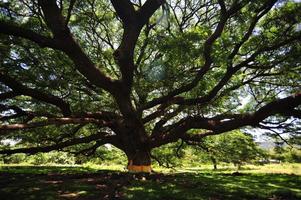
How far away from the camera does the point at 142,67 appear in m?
14.2

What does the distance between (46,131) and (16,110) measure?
5118 millimetres

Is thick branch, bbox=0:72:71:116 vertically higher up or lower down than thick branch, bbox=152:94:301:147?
higher up

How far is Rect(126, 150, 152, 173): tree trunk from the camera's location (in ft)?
37.2

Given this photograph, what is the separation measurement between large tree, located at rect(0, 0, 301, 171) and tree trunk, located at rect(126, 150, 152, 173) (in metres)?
0.04

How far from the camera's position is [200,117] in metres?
10.3

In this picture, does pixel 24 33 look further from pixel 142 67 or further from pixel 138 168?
pixel 142 67

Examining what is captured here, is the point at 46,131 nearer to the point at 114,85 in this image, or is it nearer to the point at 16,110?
the point at 16,110

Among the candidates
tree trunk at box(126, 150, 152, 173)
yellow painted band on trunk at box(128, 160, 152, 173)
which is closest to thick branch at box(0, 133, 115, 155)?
tree trunk at box(126, 150, 152, 173)

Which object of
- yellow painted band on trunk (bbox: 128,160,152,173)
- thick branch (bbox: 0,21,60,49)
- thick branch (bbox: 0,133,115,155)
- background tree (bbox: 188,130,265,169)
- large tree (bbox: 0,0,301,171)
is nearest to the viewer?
thick branch (bbox: 0,21,60,49)

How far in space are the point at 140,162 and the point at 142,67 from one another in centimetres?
502

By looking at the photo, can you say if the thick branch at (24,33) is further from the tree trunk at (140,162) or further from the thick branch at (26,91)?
the tree trunk at (140,162)

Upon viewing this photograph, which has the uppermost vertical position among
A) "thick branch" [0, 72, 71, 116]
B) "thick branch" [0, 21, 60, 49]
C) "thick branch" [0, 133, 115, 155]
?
"thick branch" [0, 21, 60, 49]

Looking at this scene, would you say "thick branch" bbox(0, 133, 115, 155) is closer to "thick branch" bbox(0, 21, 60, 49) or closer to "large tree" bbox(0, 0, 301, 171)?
"large tree" bbox(0, 0, 301, 171)

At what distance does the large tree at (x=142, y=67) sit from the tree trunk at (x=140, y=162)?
0.13 ft
